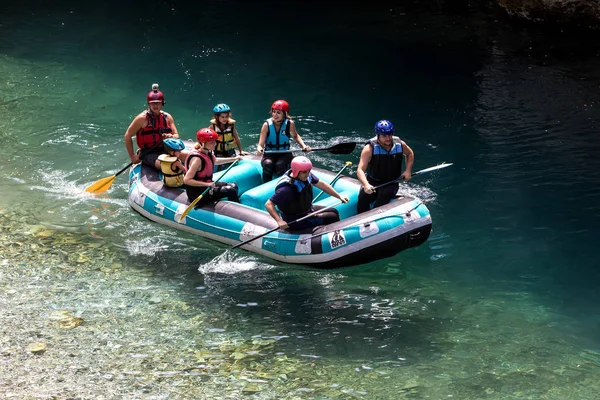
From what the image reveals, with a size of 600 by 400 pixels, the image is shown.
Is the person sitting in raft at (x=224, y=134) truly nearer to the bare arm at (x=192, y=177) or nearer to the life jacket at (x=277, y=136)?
the life jacket at (x=277, y=136)

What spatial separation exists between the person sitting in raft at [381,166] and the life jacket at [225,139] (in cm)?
234

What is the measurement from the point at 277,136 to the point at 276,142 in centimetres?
9

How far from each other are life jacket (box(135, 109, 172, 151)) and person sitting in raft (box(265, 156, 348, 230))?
8.95 ft

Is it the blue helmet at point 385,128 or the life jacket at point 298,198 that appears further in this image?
the blue helmet at point 385,128

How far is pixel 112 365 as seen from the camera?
758 cm

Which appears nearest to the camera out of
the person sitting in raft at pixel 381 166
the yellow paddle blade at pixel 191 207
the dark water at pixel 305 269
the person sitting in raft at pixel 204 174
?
the dark water at pixel 305 269

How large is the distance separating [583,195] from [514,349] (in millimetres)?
4224

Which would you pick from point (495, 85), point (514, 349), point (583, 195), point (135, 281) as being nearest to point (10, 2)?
point (495, 85)

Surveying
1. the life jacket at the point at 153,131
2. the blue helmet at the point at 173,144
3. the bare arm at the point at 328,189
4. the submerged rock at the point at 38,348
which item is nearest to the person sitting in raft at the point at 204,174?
the blue helmet at the point at 173,144

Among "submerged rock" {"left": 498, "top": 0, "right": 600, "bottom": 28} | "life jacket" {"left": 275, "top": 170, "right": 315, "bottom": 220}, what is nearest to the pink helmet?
"life jacket" {"left": 275, "top": 170, "right": 315, "bottom": 220}

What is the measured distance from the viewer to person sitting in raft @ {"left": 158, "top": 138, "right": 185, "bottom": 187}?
34.2 feet

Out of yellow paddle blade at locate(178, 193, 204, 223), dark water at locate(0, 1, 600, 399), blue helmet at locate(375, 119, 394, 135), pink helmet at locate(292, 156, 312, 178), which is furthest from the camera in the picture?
yellow paddle blade at locate(178, 193, 204, 223)

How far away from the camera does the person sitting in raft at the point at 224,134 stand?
36.2ft

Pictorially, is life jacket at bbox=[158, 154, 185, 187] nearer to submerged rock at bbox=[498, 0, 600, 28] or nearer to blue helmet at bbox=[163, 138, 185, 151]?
blue helmet at bbox=[163, 138, 185, 151]
